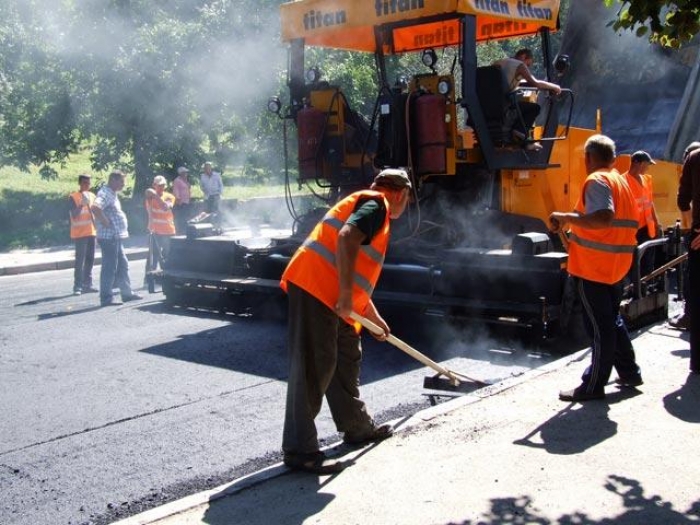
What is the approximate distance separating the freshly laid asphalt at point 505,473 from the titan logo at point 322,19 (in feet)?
12.2

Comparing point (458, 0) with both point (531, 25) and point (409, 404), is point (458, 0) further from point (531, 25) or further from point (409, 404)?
point (409, 404)

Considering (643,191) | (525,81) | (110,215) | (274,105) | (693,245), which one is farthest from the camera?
(110,215)

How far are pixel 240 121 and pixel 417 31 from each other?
44.3ft

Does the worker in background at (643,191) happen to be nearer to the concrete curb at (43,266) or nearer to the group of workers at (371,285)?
the group of workers at (371,285)

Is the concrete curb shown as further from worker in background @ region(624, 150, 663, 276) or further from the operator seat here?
worker in background @ region(624, 150, 663, 276)

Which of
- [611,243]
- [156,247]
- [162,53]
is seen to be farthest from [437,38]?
[162,53]

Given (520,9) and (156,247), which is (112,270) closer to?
(156,247)

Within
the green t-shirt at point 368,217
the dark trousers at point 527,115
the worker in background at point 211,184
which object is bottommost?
the green t-shirt at point 368,217

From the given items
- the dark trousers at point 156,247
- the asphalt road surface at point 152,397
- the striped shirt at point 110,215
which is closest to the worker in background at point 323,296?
the asphalt road surface at point 152,397

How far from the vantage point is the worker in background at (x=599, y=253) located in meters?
5.18

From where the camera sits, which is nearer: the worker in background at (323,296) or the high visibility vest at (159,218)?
the worker in background at (323,296)

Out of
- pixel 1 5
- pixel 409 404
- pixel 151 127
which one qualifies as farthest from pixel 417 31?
pixel 1 5

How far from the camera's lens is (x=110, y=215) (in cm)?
1041

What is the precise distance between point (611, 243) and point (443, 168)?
213cm
